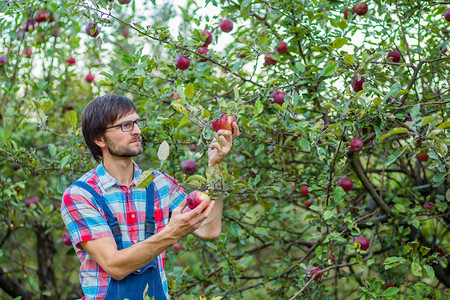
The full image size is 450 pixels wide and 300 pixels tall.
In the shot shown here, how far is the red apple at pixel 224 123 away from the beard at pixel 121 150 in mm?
283

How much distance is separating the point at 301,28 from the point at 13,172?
2.14 meters

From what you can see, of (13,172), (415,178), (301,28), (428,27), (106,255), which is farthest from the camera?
(13,172)

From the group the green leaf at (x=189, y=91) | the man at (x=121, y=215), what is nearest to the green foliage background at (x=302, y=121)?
Answer: the green leaf at (x=189, y=91)

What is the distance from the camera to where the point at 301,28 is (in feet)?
8.02

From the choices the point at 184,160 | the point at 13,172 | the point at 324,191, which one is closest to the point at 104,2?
the point at 184,160

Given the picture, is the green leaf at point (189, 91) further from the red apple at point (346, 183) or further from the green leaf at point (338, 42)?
the red apple at point (346, 183)

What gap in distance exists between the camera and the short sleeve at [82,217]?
176 cm

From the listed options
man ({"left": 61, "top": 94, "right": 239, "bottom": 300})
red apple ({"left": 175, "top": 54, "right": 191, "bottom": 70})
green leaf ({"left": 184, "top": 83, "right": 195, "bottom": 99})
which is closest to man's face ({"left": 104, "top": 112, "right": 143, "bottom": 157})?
man ({"left": 61, "top": 94, "right": 239, "bottom": 300})

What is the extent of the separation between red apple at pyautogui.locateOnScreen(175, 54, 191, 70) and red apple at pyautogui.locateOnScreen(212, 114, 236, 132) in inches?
22.0

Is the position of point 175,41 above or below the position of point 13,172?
above

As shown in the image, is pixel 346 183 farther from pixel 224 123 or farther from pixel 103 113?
pixel 103 113

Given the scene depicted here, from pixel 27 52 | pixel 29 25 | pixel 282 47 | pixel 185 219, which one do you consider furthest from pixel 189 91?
pixel 27 52

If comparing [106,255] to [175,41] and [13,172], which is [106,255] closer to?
[175,41]

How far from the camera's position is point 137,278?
1.84 m
